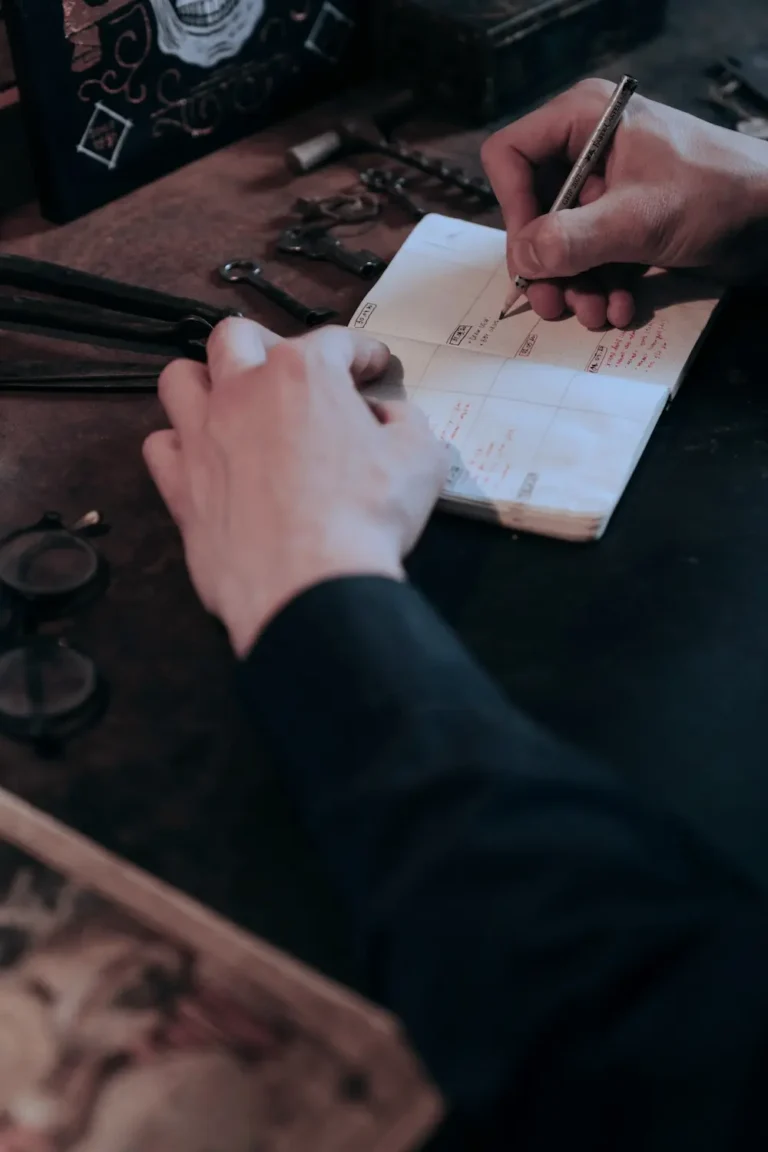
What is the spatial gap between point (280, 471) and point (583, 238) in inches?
15.1

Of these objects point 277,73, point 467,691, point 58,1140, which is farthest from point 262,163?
point 58,1140

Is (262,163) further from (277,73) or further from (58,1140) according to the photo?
(58,1140)

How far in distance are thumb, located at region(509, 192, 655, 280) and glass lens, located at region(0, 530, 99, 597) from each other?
16.4 inches

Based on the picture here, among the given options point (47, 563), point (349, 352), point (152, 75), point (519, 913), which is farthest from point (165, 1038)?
point (152, 75)

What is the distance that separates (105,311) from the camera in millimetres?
935

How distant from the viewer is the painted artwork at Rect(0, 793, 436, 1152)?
52cm

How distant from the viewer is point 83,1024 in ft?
1.86

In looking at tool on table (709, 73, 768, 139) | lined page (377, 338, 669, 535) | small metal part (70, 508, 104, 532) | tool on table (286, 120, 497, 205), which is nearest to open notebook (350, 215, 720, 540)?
lined page (377, 338, 669, 535)

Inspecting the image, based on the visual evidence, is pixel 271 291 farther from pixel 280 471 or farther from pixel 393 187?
pixel 280 471

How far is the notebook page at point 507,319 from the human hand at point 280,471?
175mm

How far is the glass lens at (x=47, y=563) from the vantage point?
73 cm

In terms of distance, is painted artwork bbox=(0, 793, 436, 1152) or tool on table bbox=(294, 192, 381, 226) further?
tool on table bbox=(294, 192, 381, 226)

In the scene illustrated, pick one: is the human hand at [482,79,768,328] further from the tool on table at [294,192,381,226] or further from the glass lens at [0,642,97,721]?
the glass lens at [0,642,97,721]

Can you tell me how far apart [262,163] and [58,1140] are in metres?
0.96
